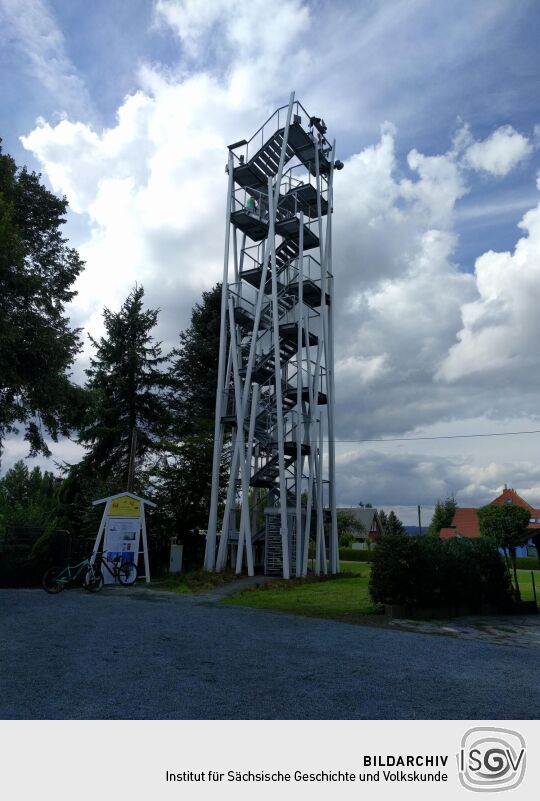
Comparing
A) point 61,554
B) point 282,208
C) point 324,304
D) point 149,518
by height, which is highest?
point 282,208

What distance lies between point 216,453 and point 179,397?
13880 mm

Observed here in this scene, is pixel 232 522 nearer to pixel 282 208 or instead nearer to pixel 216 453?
pixel 216 453

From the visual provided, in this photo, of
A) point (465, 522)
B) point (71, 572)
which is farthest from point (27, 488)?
point (465, 522)

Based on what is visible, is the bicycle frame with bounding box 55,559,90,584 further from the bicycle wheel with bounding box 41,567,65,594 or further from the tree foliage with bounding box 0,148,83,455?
the tree foliage with bounding box 0,148,83,455

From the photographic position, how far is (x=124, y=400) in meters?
34.2

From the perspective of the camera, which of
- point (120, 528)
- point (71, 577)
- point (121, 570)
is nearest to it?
point (71, 577)

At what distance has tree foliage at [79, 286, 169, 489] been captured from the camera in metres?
33.6

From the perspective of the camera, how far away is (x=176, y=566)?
25.6 m

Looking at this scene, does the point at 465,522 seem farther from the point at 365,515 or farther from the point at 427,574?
the point at 427,574
